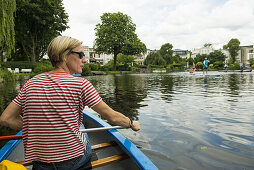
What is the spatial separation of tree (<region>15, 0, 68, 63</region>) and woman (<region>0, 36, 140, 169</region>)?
30.0 metres

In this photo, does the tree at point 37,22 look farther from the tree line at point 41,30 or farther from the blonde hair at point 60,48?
the blonde hair at point 60,48

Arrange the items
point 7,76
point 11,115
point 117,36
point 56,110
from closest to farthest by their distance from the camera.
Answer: point 56,110 < point 11,115 < point 7,76 < point 117,36

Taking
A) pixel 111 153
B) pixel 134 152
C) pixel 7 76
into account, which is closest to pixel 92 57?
pixel 7 76

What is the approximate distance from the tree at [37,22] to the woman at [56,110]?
2998 centimetres

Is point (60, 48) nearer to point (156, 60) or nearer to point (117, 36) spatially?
point (117, 36)

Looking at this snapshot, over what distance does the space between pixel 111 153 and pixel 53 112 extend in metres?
1.46

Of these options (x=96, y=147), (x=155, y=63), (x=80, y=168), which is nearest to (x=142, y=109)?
(x=96, y=147)

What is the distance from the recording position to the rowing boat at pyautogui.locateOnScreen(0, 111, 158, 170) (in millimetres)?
2041

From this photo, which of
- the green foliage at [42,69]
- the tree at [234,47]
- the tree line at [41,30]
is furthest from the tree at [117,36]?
the tree at [234,47]

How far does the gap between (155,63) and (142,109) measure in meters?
64.9

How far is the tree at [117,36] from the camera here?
44931 millimetres

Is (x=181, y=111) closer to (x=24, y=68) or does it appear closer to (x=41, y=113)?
(x=41, y=113)

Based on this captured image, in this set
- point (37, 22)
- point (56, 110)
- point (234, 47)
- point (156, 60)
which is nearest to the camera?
point (56, 110)

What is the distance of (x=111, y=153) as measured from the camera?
2705 millimetres
